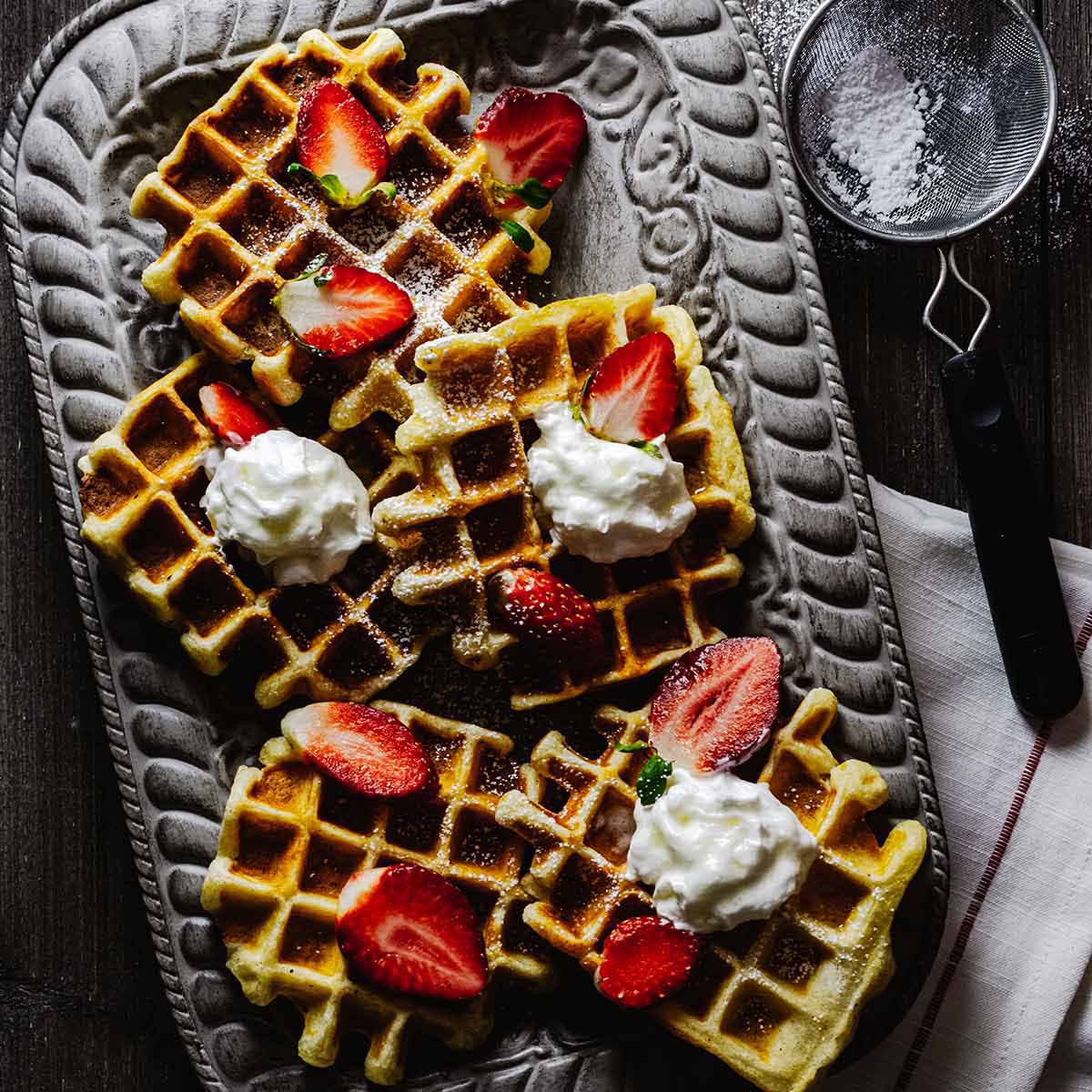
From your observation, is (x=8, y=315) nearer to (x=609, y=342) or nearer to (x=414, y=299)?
(x=414, y=299)

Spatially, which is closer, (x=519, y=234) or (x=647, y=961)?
(x=647, y=961)

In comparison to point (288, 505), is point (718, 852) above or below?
below

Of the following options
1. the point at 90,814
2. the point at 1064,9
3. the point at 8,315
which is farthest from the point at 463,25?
the point at 90,814

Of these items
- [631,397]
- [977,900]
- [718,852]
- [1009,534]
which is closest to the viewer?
[718,852]

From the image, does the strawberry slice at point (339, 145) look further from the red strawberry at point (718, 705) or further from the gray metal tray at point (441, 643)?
the red strawberry at point (718, 705)

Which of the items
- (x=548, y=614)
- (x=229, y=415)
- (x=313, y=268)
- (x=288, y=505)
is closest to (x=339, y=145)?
(x=313, y=268)

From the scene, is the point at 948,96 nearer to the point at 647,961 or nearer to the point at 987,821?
the point at 987,821

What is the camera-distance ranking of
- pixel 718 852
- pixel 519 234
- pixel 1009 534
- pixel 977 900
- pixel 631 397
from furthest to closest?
pixel 977 900, pixel 1009 534, pixel 519 234, pixel 631 397, pixel 718 852

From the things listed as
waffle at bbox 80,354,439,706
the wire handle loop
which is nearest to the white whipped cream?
waffle at bbox 80,354,439,706
